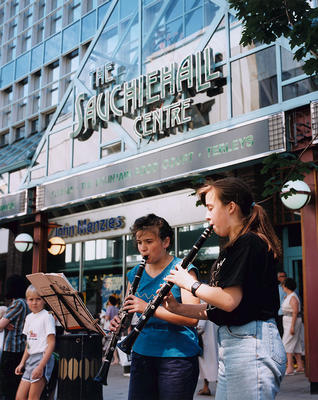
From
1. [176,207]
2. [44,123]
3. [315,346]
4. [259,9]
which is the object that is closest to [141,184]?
[176,207]

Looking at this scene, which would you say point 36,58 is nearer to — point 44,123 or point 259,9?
point 44,123

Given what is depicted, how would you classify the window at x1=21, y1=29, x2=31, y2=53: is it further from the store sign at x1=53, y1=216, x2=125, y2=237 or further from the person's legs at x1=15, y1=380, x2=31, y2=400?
the person's legs at x1=15, y1=380, x2=31, y2=400

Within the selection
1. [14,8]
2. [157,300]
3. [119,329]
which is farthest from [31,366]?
[14,8]

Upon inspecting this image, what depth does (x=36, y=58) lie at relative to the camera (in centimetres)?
2255

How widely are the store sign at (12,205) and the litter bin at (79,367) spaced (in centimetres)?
1084

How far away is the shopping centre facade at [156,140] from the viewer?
1026 centimetres

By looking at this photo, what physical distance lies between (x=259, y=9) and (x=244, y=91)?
17.2 ft

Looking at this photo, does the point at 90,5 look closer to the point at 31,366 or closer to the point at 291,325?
the point at 291,325

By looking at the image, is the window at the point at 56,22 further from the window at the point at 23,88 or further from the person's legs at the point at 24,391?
the person's legs at the point at 24,391

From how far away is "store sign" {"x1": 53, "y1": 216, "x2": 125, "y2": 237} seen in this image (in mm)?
15373

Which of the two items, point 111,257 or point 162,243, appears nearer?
point 162,243

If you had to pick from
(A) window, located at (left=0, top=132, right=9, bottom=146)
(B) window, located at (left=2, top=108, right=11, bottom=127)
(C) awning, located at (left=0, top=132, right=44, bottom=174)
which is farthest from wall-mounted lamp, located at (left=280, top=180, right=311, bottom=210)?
(B) window, located at (left=2, top=108, right=11, bottom=127)

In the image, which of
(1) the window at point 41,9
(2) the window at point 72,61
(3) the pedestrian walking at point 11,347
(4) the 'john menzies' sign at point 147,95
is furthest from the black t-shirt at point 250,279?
(1) the window at point 41,9

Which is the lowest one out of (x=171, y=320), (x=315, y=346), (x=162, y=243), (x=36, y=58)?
(x=315, y=346)
